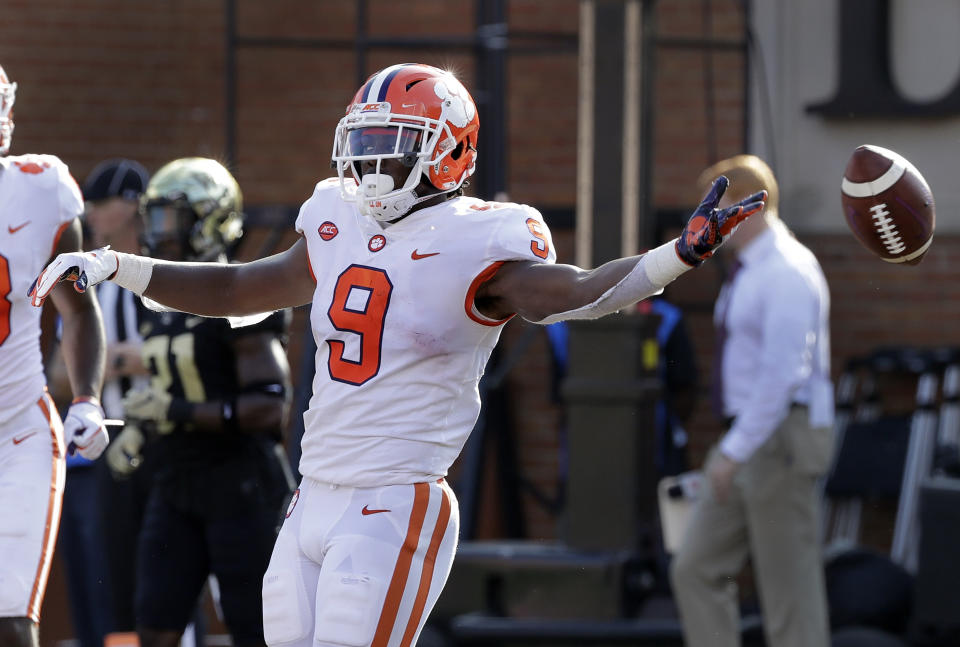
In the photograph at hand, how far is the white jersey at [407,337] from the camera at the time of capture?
3.44 metres

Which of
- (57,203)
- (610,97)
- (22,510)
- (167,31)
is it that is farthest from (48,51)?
(22,510)

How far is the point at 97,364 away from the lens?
4332 millimetres

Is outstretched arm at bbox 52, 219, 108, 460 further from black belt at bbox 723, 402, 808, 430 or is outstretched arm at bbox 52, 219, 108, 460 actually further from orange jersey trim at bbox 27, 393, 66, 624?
black belt at bbox 723, 402, 808, 430

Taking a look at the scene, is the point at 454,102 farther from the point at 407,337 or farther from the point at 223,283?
the point at 223,283

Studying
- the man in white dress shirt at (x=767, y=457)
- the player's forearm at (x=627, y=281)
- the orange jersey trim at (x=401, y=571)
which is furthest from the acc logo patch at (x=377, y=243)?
the man in white dress shirt at (x=767, y=457)

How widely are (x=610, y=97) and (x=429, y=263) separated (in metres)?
3.13

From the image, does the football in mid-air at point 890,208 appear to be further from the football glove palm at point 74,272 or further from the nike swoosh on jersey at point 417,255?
the football glove palm at point 74,272

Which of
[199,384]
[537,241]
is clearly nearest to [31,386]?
[199,384]

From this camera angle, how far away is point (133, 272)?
3.78 m

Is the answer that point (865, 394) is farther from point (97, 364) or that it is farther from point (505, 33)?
point (97, 364)

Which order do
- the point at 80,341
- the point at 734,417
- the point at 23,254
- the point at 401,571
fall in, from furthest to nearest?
1. the point at 734,417
2. the point at 80,341
3. the point at 23,254
4. the point at 401,571

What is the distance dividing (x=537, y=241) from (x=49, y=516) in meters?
1.44

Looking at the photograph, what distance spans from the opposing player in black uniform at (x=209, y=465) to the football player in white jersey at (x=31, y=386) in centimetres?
52

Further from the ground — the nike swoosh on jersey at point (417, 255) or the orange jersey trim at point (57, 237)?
the orange jersey trim at point (57, 237)
